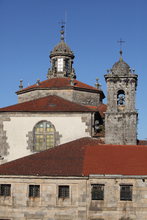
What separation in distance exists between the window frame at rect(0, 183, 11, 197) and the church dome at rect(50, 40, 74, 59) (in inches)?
969

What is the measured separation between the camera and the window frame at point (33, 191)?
116 ft

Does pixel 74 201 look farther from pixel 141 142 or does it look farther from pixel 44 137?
pixel 141 142

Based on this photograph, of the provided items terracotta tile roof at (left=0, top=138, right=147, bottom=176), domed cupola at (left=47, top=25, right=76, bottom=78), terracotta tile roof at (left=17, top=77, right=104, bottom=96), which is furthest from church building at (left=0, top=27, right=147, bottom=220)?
domed cupola at (left=47, top=25, right=76, bottom=78)

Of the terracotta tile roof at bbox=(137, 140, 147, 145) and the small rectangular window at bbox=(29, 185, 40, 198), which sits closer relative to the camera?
the small rectangular window at bbox=(29, 185, 40, 198)

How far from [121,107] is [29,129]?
8688mm

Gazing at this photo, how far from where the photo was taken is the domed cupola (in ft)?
185

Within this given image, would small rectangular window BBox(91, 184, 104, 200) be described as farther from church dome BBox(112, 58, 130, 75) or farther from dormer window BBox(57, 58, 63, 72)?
dormer window BBox(57, 58, 63, 72)

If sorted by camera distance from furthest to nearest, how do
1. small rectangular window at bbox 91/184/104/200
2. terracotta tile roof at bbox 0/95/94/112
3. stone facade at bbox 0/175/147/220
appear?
terracotta tile roof at bbox 0/95/94/112 → small rectangular window at bbox 91/184/104/200 → stone facade at bbox 0/175/147/220

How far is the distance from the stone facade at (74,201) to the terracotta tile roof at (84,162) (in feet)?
1.75

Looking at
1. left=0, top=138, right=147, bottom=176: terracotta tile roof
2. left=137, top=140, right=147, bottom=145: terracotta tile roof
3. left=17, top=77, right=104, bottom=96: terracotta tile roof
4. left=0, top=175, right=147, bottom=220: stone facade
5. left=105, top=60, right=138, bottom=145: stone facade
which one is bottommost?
left=0, top=175, right=147, bottom=220: stone facade

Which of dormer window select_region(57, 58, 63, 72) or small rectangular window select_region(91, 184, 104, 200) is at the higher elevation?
dormer window select_region(57, 58, 63, 72)

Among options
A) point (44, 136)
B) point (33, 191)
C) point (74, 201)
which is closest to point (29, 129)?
point (44, 136)

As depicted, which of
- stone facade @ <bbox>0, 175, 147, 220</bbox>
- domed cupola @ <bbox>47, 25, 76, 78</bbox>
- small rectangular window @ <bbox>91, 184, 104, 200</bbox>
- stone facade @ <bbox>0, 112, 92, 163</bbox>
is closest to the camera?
stone facade @ <bbox>0, 175, 147, 220</bbox>

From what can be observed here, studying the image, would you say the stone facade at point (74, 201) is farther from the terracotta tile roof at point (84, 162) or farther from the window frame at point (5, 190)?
the terracotta tile roof at point (84, 162)
